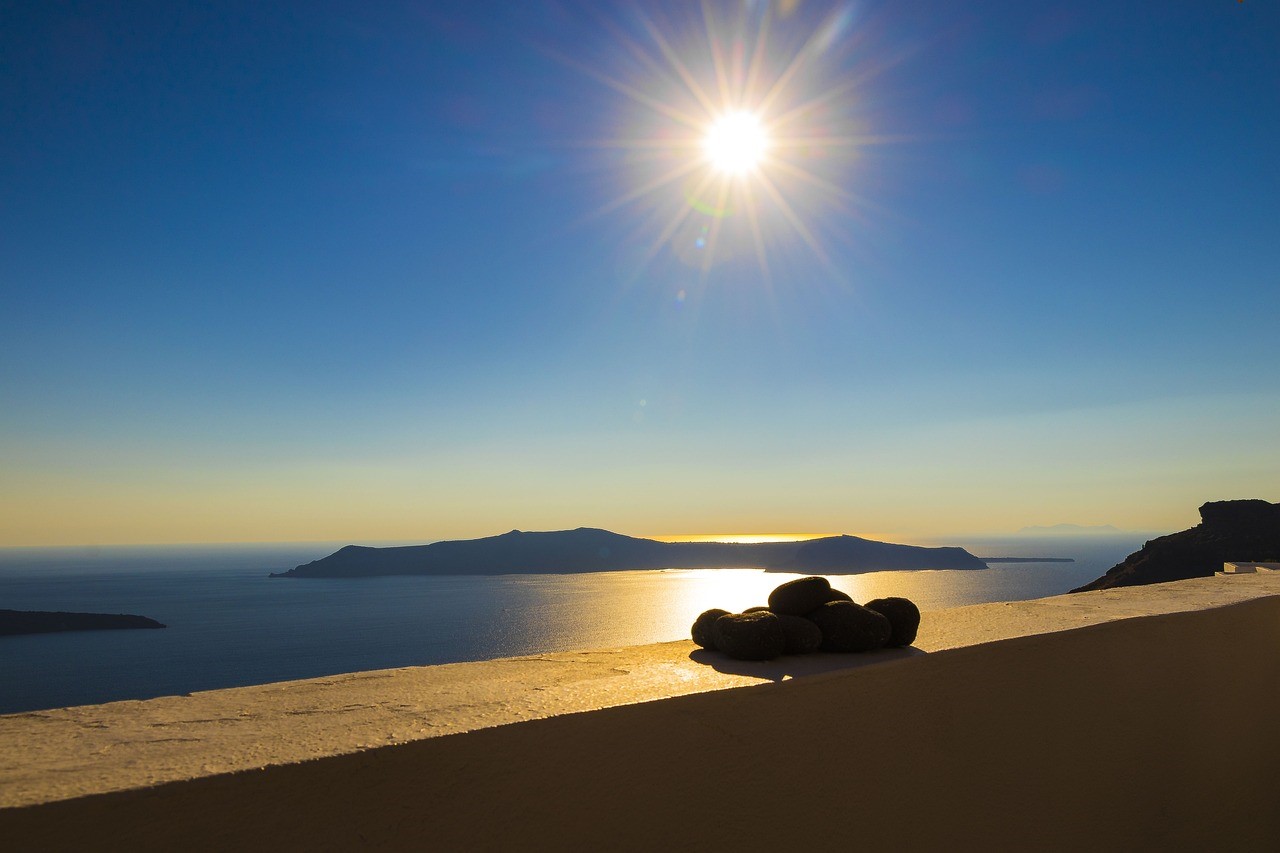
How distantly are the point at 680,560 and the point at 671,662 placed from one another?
391ft

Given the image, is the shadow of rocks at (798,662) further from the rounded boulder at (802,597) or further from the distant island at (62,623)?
the distant island at (62,623)

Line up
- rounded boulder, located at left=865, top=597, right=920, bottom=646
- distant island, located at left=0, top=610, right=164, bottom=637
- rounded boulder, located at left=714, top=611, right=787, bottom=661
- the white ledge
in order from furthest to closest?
distant island, located at left=0, top=610, right=164, bottom=637
rounded boulder, located at left=865, top=597, right=920, bottom=646
rounded boulder, located at left=714, top=611, right=787, bottom=661
the white ledge

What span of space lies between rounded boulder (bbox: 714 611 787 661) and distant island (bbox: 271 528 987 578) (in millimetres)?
92429

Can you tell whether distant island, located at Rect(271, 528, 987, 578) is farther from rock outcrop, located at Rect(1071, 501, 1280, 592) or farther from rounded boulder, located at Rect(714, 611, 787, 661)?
rounded boulder, located at Rect(714, 611, 787, 661)

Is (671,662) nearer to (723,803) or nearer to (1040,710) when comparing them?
(723,803)

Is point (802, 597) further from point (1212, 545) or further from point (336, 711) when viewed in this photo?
point (1212, 545)

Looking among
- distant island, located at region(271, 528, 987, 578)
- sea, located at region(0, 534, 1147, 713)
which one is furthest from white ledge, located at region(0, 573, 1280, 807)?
distant island, located at region(271, 528, 987, 578)

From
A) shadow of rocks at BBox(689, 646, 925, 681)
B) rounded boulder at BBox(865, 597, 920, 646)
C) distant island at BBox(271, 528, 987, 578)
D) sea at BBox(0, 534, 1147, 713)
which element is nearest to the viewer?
shadow of rocks at BBox(689, 646, 925, 681)

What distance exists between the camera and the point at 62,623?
52.8m

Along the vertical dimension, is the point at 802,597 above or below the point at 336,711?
above

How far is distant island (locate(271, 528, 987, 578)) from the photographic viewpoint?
9669 centimetres

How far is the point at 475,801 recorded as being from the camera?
137 centimetres

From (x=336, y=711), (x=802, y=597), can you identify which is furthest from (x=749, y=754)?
(x=336, y=711)

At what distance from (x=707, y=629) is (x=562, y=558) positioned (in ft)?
346
